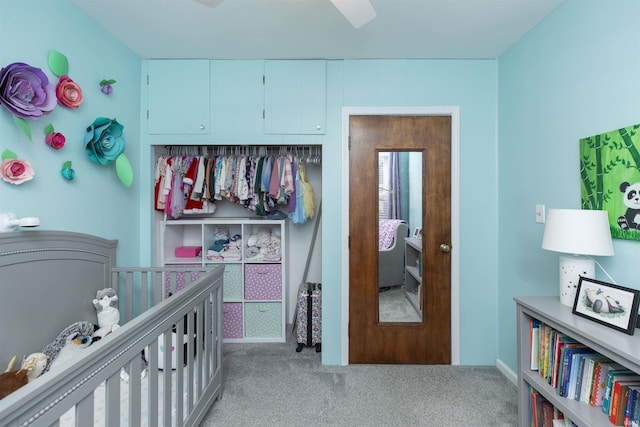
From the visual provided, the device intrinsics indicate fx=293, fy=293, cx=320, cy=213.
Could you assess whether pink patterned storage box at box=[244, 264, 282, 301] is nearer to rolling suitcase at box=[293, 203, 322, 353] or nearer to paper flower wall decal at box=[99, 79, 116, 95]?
rolling suitcase at box=[293, 203, 322, 353]

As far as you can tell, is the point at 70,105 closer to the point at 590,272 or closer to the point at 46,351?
the point at 46,351

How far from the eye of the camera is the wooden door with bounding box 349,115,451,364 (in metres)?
2.26

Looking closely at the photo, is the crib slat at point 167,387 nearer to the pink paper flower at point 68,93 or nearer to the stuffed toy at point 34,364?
the stuffed toy at point 34,364

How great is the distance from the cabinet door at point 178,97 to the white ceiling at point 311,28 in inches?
3.3

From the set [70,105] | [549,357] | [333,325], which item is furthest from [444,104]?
[70,105]

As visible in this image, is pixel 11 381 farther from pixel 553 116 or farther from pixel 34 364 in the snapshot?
pixel 553 116

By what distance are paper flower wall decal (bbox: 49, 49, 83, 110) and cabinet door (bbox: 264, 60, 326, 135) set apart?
115 cm

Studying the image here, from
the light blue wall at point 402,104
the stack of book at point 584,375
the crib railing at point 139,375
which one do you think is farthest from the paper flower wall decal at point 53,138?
the stack of book at point 584,375

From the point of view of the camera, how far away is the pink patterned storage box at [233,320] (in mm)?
2588

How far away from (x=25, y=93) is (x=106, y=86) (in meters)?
0.60

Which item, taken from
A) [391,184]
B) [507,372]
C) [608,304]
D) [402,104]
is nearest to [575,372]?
[608,304]

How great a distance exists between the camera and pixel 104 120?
1.81 metres

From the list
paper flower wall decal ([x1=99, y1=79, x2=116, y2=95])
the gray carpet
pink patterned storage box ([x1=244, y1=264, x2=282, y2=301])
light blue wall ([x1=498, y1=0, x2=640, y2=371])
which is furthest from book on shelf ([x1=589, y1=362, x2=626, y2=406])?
paper flower wall decal ([x1=99, y1=79, x2=116, y2=95])

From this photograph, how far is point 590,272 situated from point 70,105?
110 inches
